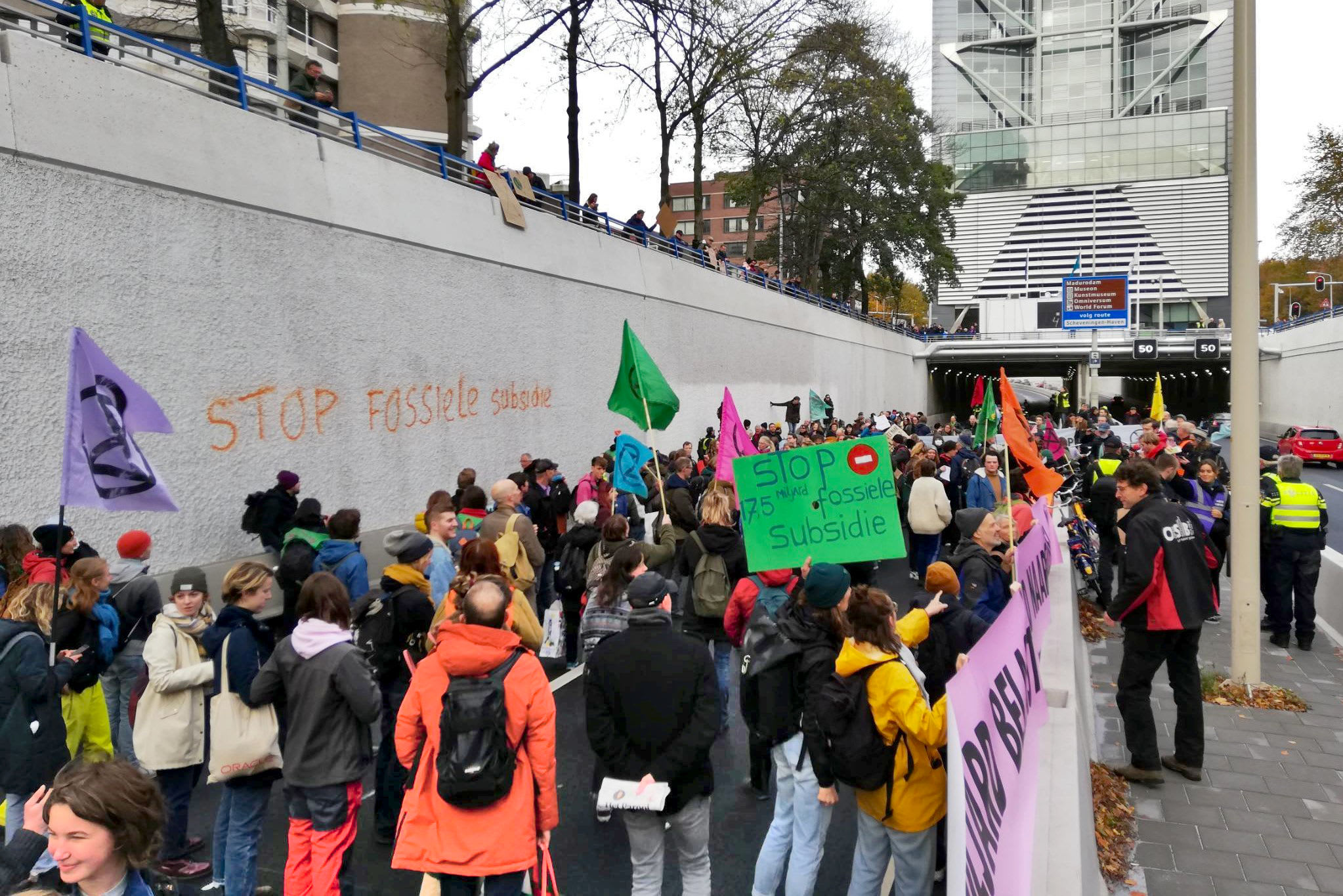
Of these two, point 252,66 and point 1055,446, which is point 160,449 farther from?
point 252,66

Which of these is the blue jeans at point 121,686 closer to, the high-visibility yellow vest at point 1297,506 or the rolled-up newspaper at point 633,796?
the rolled-up newspaper at point 633,796

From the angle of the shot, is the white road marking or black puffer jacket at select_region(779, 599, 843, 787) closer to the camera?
black puffer jacket at select_region(779, 599, 843, 787)

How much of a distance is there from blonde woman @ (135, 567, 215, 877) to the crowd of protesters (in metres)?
0.01

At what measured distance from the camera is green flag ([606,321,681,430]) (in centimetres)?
923

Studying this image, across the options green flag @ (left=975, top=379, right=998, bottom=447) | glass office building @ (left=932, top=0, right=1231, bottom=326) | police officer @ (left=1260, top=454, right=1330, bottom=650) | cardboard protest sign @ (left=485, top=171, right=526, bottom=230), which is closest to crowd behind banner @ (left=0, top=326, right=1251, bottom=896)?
police officer @ (left=1260, top=454, right=1330, bottom=650)

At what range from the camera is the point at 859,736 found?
3.65 m

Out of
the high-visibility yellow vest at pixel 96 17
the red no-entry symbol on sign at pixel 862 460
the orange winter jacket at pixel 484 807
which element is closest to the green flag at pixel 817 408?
the high-visibility yellow vest at pixel 96 17

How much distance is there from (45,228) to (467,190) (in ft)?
22.8

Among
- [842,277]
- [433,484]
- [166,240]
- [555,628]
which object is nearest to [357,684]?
[555,628]

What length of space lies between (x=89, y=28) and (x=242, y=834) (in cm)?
762

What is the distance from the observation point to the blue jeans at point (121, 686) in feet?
17.9

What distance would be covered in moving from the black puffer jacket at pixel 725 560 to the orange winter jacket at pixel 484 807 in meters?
2.81

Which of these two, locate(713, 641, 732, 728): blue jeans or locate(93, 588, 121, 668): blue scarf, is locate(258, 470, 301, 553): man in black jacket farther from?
locate(713, 641, 732, 728): blue jeans

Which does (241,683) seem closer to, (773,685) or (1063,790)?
(773,685)
